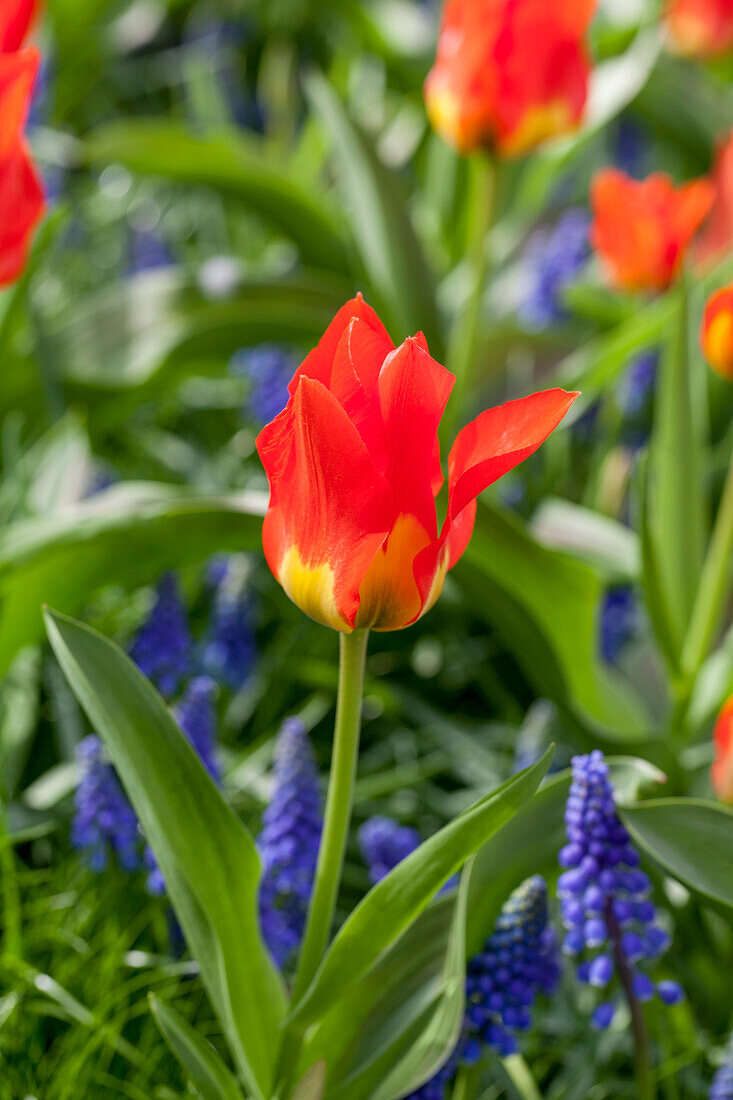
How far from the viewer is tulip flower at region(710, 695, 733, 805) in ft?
2.98

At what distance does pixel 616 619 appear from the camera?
159cm

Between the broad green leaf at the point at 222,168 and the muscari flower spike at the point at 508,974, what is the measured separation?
4.63 ft

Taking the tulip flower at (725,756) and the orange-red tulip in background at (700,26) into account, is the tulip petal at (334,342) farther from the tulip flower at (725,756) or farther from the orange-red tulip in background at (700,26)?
the orange-red tulip in background at (700,26)

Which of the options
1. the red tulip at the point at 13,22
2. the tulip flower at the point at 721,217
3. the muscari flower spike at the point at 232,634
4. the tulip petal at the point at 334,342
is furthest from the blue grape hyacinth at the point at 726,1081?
the tulip flower at the point at 721,217

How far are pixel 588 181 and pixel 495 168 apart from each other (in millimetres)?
1312

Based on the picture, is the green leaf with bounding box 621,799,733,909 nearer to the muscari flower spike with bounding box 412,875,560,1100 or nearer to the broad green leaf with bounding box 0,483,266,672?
the muscari flower spike with bounding box 412,875,560,1100

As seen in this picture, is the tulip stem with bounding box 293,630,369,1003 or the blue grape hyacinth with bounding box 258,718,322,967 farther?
the blue grape hyacinth with bounding box 258,718,322,967

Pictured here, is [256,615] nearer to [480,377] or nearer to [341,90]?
[480,377]

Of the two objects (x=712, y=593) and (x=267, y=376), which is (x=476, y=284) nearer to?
(x=267, y=376)

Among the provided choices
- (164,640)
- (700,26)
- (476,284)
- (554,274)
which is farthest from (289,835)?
(700,26)

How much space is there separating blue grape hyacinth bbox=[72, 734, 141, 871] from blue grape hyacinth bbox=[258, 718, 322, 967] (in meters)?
0.14

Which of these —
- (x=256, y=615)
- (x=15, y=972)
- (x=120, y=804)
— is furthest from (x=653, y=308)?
(x=15, y=972)

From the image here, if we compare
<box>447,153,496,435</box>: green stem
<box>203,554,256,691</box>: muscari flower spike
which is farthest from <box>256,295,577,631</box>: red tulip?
<box>447,153,496,435</box>: green stem

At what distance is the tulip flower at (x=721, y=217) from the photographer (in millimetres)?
1714
